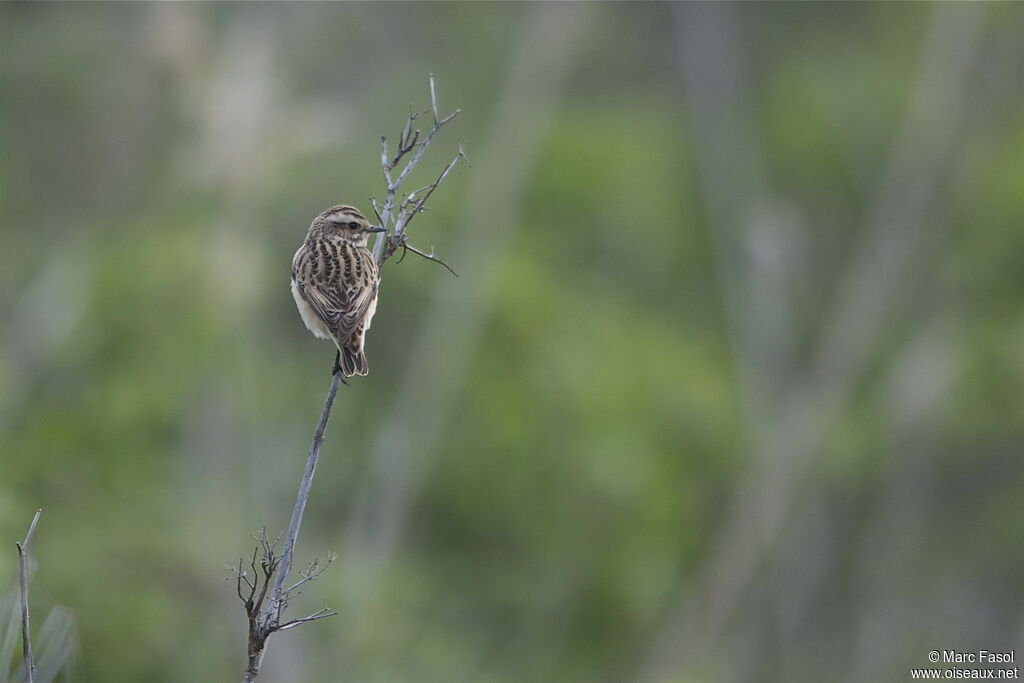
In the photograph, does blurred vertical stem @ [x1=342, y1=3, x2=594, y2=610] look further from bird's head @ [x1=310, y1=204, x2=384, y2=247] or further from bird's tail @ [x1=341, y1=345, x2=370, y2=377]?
bird's tail @ [x1=341, y1=345, x2=370, y2=377]

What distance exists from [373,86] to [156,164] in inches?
116

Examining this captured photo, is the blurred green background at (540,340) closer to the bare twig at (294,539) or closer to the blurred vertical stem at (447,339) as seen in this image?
the blurred vertical stem at (447,339)

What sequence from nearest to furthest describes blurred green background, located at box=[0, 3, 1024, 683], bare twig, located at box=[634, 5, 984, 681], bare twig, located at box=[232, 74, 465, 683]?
bare twig, located at box=[232, 74, 465, 683], blurred green background, located at box=[0, 3, 1024, 683], bare twig, located at box=[634, 5, 984, 681]

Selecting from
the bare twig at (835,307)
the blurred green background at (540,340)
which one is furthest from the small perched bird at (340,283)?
the bare twig at (835,307)

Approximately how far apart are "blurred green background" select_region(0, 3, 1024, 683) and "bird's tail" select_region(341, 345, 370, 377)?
6.15 meters

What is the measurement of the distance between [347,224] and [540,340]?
8.99 m

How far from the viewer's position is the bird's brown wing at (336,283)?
4.79m

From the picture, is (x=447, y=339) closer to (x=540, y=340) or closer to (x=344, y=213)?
(x=540, y=340)

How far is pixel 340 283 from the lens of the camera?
16.3ft

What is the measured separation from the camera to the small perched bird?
15.5 ft

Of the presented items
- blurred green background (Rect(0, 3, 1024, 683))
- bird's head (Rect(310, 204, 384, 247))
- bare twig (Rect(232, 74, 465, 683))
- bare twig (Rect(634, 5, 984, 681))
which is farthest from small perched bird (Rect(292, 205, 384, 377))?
bare twig (Rect(634, 5, 984, 681))

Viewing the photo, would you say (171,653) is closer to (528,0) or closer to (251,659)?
(251,659)

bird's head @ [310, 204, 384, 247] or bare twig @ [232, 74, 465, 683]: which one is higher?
bird's head @ [310, 204, 384, 247]

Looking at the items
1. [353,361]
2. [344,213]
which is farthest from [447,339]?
[353,361]
